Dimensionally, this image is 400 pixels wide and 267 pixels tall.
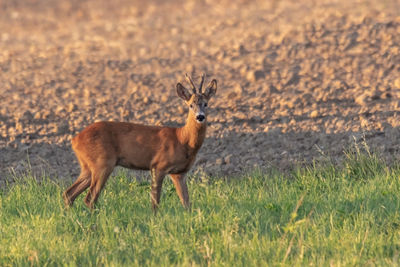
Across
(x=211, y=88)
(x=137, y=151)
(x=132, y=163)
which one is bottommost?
(x=132, y=163)

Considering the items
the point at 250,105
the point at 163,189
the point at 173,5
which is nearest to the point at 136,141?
the point at 163,189

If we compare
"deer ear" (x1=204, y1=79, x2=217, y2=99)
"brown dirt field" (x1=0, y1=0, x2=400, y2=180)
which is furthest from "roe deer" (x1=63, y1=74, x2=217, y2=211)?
"brown dirt field" (x1=0, y1=0, x2=400, y2=180)

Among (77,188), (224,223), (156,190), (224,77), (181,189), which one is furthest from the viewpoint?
(224,77)

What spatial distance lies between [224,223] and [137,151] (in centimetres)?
161

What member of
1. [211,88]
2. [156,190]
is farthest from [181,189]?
[211,88]

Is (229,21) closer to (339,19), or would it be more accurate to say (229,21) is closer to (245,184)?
(339,19)

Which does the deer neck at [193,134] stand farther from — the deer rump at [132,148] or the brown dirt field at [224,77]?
the brown dirt field at [224,77]

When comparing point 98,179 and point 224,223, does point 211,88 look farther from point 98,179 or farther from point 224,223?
point 224,223

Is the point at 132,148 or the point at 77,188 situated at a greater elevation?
the point at 132,148

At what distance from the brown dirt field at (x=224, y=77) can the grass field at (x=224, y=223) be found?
3.98 ft

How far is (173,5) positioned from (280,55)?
563 centimetres

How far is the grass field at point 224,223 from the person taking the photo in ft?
25.9

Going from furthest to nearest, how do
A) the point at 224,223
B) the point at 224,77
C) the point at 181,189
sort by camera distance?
the point at 224,77 → the point at 181,189 → the point at 224,223

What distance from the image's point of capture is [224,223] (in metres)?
8.67
